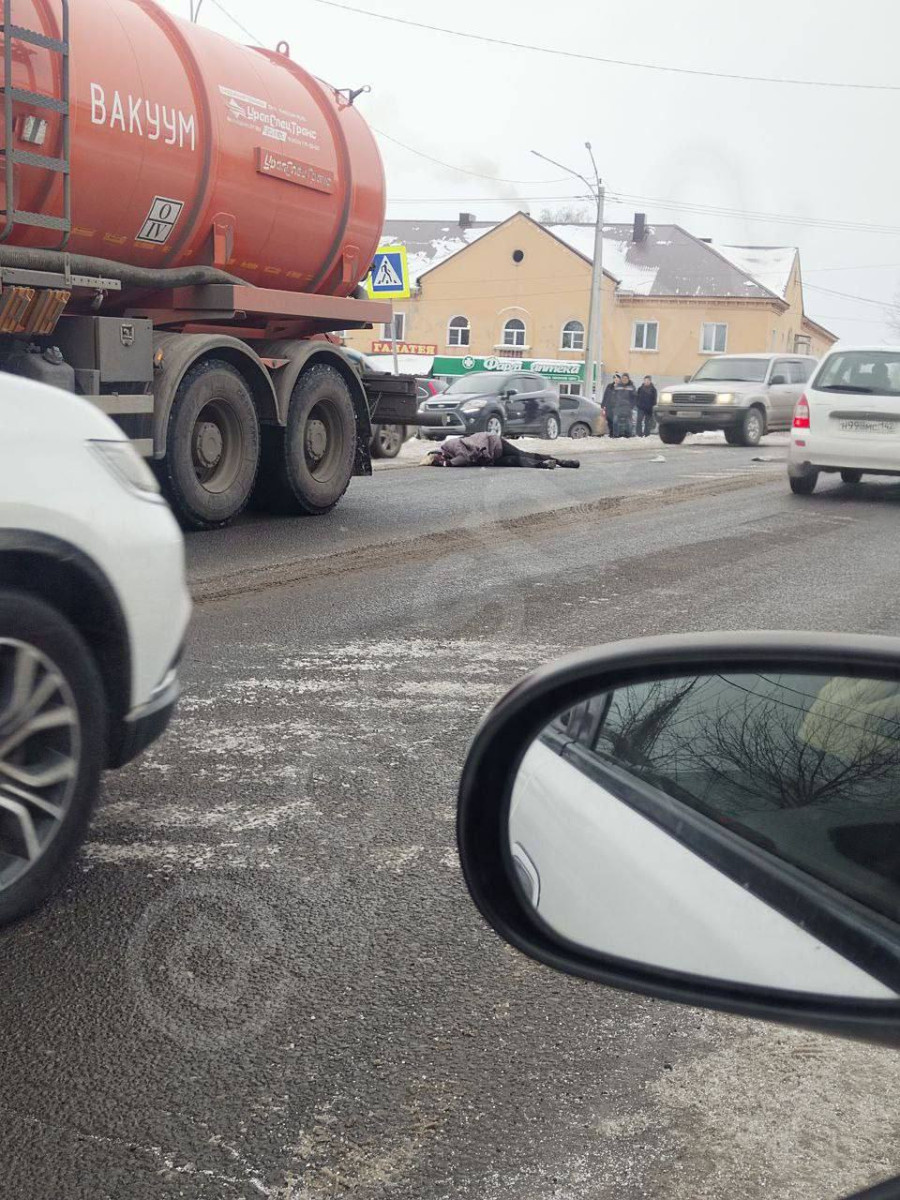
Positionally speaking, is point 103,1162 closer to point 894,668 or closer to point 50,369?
point 894,668

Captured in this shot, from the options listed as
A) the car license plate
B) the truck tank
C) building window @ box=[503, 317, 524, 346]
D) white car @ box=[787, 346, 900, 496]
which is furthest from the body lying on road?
building window @ box=[503, 317, 524, 346]

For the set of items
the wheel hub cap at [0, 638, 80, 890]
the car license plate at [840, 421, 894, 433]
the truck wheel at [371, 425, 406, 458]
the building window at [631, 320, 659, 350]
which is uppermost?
the building window at [631, 320, 659, 350]

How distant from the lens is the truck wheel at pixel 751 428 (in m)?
25.5

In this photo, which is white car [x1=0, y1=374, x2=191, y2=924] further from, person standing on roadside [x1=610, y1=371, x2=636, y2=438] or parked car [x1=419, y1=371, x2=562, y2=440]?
person standing on roadside [x1=610, y1=371, x2=636, y2=438]

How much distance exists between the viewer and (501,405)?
27.8 metres

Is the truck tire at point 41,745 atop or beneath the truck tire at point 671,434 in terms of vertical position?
atop

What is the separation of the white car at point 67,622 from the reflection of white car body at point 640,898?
1757 mm

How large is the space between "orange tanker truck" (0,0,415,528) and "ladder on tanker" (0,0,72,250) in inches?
0.5

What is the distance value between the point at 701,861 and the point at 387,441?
619 inches

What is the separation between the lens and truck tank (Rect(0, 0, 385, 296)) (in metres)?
7.91

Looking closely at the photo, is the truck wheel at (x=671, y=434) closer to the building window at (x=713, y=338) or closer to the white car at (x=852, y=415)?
the white car at (x=852, y=415)

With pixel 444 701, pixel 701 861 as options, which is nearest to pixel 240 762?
pixel 444 701

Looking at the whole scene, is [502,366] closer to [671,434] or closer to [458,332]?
[458,332]

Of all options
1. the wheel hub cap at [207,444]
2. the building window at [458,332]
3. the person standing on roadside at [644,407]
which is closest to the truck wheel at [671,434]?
the person standing on roadside at [644,407]
